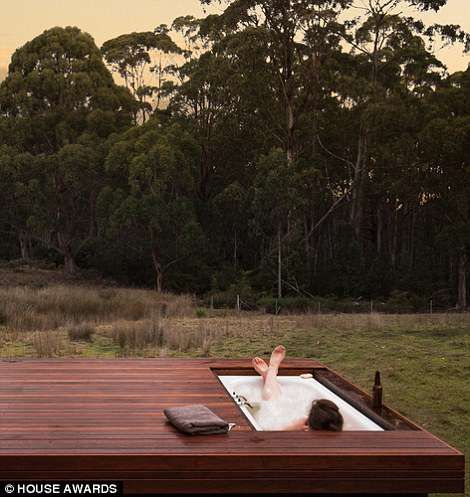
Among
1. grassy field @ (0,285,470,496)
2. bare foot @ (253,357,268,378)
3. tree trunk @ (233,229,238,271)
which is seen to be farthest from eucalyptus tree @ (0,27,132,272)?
bare foot @ (253,357,268,378)

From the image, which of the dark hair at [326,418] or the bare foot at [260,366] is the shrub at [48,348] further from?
the dark hair at [326,418]

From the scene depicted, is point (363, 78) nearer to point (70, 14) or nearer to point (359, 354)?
point (70, 14)

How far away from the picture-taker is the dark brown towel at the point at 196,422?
13.5 ft

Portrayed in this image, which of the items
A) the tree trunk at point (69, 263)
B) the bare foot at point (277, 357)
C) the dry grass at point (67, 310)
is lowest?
the dry grass at point (67, 310)

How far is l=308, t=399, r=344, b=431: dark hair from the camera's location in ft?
14.8

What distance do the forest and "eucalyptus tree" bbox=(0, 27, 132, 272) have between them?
8cm

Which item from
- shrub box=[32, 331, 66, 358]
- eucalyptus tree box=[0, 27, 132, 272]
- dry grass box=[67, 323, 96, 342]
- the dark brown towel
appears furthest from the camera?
eucalyptus tree box=[0, 27, 132, 272]

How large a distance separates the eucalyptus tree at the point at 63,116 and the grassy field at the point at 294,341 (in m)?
11.8

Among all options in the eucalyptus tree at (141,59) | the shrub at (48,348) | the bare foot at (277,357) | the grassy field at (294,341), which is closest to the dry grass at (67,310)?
the grassy field at (294,341)

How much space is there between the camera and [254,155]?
94.4ft

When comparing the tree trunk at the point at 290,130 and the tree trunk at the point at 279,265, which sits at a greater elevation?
the tree trunk at the point at 290,130

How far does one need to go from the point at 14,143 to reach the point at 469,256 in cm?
1809

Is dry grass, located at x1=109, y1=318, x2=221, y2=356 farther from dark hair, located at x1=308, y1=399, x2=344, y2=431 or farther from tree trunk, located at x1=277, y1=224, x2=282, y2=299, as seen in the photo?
tree trunk, located at x1=277, y1=224, x2=282, y2=299

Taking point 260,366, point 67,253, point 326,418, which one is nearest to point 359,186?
point 67,253
